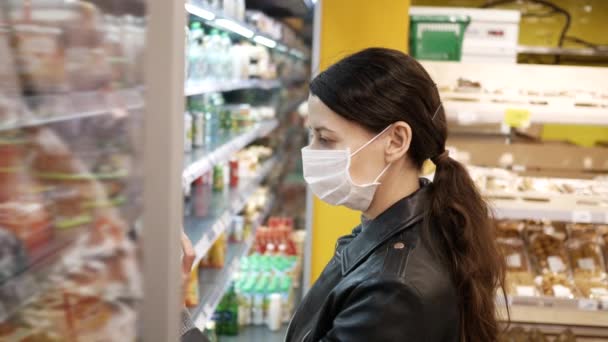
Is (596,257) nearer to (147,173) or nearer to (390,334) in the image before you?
(390,334)

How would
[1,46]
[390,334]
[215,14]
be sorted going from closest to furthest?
1. [1,46]
2. [390,334]
3. [215,14]

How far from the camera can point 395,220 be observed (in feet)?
5.77

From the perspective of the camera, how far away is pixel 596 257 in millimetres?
4078

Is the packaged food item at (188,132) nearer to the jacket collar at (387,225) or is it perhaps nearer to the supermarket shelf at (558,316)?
the supermarket shelf at (558,316)

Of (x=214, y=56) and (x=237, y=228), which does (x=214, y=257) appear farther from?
(x=214, y=56)

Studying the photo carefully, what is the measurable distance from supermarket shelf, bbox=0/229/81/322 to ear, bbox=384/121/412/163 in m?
0.89

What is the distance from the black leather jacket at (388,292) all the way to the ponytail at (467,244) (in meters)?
0.04

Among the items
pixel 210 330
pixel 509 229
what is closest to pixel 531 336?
pixel 509 229

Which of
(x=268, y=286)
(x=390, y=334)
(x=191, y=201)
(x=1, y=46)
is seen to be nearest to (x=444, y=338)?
(x=390, y=334)

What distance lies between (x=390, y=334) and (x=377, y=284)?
0.35ft

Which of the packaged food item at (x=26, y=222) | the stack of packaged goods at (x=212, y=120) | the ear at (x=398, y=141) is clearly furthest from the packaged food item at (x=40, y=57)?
the stack of packaged goods at (x=212, y=120)

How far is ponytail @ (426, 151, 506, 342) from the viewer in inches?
67.4

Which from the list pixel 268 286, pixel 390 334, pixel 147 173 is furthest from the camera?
pixel 268 286

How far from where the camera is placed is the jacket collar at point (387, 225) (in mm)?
1751
